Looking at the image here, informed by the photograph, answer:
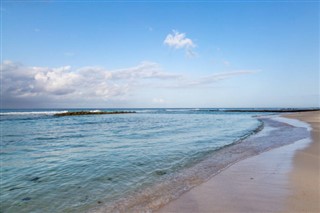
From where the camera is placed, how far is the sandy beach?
179 inches

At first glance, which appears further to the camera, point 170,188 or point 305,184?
point 170,188

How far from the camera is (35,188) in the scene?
6453mm

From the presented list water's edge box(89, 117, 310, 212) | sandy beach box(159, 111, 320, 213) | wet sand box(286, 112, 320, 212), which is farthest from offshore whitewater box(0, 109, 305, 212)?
wet sand box(286, 112, 320, 212)

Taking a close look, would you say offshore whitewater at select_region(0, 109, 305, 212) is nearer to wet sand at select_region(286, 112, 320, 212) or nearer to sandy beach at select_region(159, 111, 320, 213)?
sandy beach at select_region(159, 111, 320, 213)

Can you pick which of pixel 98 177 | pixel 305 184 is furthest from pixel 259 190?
pixel 98 177

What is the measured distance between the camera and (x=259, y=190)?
5.45m

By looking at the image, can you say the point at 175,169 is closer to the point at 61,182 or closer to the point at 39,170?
the point at 61,182

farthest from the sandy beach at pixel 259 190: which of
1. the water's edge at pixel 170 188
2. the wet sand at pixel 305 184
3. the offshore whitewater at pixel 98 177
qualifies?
the offshore whitewater at pixel 98 177

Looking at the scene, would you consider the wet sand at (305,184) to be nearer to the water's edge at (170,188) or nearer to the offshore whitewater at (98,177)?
the water's edge at (170,188)

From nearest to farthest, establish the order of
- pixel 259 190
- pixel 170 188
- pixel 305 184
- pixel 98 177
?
pixel 259 190, pixel 305 184, pixel 170 188, pixel 98 177

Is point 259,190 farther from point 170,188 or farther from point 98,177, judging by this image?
point 98,177

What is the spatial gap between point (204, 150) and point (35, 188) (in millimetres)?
7617

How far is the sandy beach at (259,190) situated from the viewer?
4547 mm

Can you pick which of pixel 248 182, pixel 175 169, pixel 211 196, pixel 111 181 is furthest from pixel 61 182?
pixel 248 182
